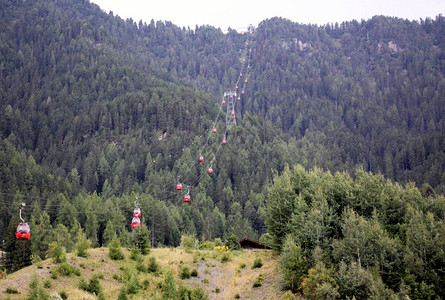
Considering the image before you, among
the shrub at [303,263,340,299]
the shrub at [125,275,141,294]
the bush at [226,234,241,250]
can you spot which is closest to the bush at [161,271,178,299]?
Answer: the shrub at [125,275,141,294]

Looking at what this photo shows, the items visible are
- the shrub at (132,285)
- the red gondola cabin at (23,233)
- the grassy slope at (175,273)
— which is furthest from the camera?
the shrub at (132,285)

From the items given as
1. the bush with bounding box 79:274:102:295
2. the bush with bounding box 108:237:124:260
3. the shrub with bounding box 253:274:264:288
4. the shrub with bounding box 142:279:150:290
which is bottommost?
the shrub with bounding box 253:274:264:288

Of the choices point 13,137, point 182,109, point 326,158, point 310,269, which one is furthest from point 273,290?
point 13,137

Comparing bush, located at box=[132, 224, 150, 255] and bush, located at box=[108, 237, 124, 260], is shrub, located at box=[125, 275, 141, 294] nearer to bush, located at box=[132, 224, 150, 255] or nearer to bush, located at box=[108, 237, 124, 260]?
bush, located at box=[108, 237, 124, 260]

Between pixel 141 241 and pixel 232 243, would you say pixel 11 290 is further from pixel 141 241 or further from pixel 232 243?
pixel 232 243

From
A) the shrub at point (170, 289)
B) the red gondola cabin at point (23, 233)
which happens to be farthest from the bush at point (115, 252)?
the red gondola cabin at point (23, 233)

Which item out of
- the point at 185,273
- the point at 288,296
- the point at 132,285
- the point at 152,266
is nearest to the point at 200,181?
the point at 185,273

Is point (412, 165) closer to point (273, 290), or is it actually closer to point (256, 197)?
point (256, 197)

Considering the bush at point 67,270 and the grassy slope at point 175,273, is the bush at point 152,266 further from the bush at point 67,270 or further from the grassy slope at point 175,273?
the bush at point 67,270
